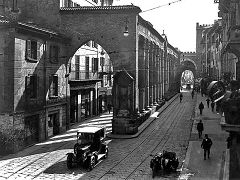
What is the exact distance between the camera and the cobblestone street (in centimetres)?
1681

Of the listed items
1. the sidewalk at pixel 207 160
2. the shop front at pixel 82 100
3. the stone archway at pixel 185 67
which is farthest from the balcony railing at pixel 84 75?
the stone archway at pixel 185 67

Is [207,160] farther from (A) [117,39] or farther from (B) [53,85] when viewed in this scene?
(B) [53,85]

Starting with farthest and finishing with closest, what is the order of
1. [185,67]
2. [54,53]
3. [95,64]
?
[185,67] < [95,64] < [54,53]

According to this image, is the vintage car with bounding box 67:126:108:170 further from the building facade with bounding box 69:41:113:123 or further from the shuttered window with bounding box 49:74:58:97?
the building facade with bounding box 69:41:113:123

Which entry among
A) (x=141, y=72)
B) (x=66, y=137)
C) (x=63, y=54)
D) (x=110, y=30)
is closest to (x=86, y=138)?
(x=66, y=137)

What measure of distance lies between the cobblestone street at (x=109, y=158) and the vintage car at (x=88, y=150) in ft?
1.27

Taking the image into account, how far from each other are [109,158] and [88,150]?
7.52 feet

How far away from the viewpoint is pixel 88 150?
1847cm

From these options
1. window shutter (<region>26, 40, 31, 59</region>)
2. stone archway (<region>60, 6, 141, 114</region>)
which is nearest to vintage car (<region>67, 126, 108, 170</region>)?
window shutter (<region>26, 40, 31, 59</region>)

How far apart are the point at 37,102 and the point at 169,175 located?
12.3m

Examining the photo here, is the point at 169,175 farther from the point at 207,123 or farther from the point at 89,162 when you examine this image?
the point at 207,123

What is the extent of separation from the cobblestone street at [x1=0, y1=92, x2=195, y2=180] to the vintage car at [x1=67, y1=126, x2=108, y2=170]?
387 mm

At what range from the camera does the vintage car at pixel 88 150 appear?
17.7 metres

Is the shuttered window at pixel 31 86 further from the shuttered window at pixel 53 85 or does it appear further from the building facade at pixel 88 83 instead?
the building facade at pixel 88 83
